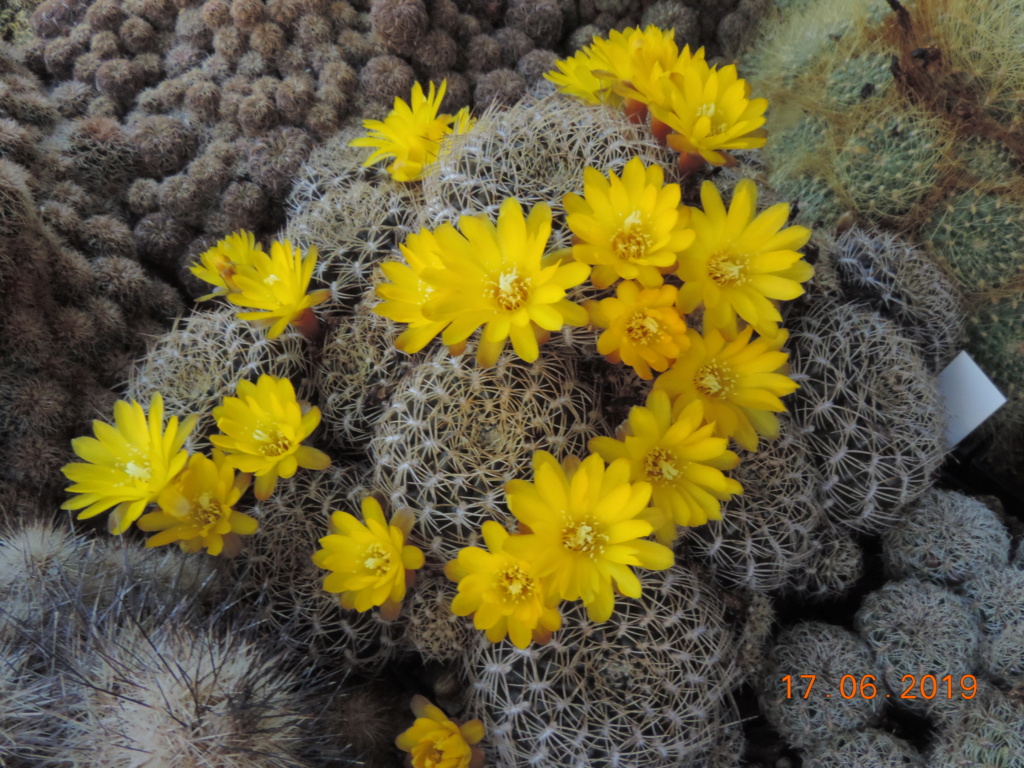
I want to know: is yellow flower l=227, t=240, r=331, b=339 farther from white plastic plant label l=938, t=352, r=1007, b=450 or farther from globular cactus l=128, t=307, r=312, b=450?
white plastic plant label l=938, t=352, r=1007, b=450

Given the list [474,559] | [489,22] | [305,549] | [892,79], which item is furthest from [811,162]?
[305,549]

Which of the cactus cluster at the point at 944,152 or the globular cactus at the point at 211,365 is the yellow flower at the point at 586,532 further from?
the cactus cluster at the point at 944,152

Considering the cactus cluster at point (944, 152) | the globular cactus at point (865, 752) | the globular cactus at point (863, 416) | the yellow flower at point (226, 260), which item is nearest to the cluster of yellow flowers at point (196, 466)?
the yellow flower at point (226, 260)

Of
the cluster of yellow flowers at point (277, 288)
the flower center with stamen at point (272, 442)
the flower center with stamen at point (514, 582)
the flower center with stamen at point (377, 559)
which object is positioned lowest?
the flower center with stamen at point (272, 442)

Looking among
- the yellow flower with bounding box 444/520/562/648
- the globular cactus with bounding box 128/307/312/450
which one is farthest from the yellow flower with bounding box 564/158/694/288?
the globular cactus with bounding box 128/307/312/450

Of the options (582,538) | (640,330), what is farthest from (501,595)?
(640,330)

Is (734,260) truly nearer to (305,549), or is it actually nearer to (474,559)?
(474,559)
